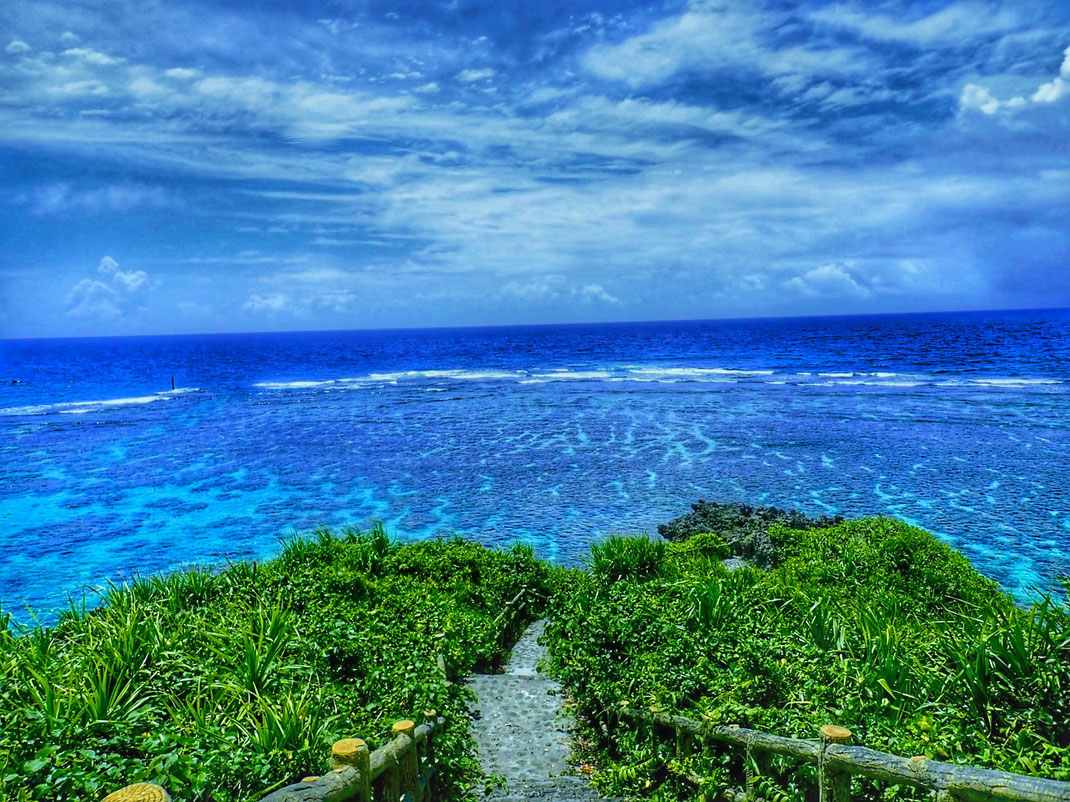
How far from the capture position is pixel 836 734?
15.3ft

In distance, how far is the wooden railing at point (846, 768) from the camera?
150 inches

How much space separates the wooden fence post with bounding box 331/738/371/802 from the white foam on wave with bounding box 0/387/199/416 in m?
60.0

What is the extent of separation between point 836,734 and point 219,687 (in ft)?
16.0

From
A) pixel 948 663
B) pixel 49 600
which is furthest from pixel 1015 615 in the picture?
pixel 49 600

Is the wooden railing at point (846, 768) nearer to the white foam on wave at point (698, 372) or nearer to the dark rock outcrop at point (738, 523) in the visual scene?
the dark rock outcrop at point (738, 523)

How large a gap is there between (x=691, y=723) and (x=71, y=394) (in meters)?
81.0

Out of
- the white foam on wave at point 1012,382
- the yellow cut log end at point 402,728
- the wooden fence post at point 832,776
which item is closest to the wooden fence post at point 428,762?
the yellow cut log end at point 402,728

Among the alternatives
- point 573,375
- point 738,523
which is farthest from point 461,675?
point 573,375

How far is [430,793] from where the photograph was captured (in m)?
5.78

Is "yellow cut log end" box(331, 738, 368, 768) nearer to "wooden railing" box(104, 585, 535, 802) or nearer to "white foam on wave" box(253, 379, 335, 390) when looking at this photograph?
"wooden railing" box(104, 585, 535, 802)

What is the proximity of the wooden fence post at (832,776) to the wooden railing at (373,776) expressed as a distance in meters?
3.03

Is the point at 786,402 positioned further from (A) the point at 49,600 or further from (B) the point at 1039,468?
(A) the point at 49,600

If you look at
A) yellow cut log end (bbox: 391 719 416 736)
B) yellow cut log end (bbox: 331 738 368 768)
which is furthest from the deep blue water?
yellow cut log end (bbox: 331 738 368 768)

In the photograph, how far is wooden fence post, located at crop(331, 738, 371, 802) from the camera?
14.3 feet
